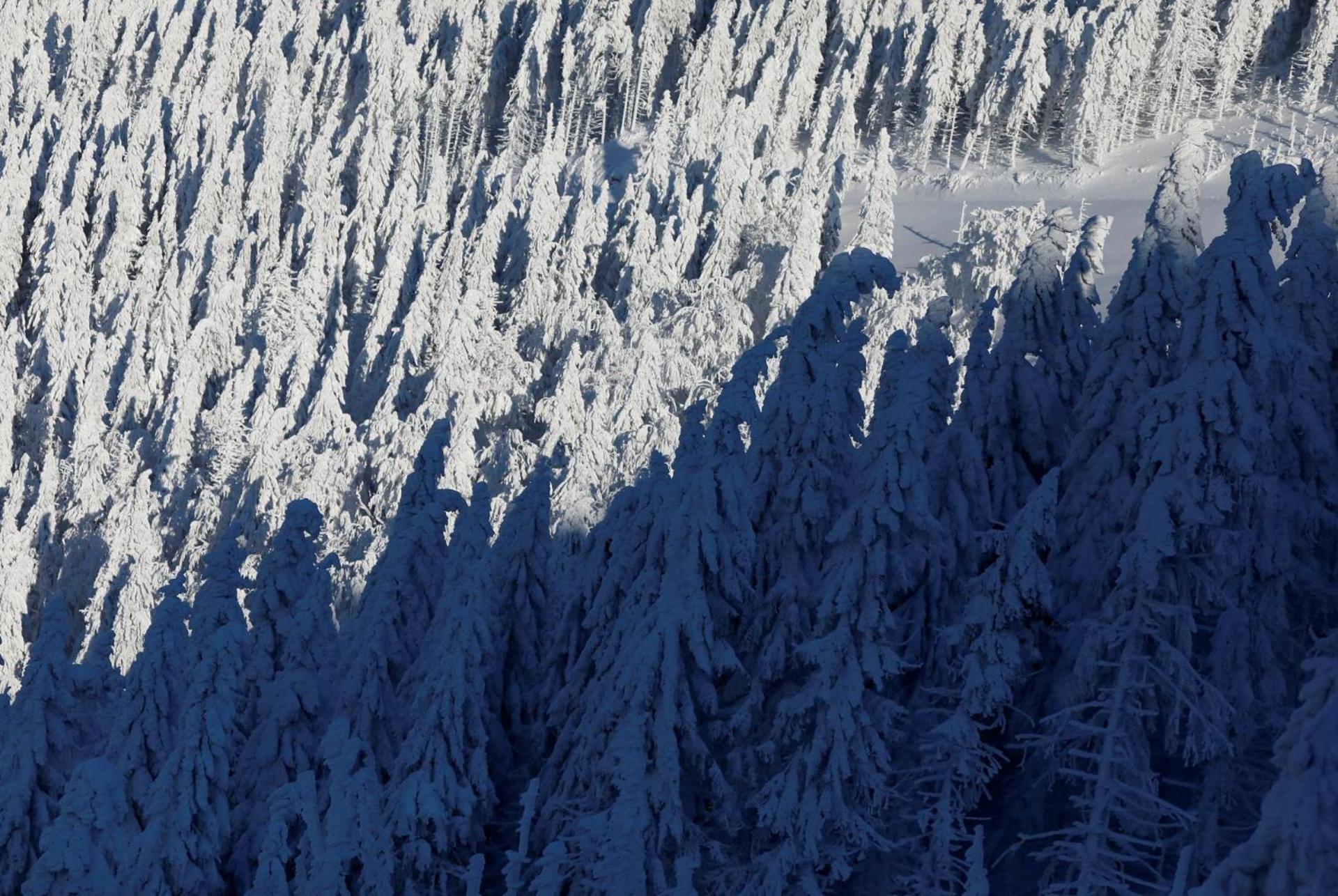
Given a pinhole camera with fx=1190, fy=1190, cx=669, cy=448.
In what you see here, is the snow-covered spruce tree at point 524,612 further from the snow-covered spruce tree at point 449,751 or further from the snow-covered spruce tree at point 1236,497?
the snow-covered spruce tree at point 1236,497

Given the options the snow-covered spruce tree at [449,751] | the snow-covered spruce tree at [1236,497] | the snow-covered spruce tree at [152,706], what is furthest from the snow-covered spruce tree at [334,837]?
the snow-covered spruce tree at [1236,497]

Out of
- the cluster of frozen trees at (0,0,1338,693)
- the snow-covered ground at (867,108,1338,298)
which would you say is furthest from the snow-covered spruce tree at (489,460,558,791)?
the snow-covered ground at (867,108,1338,298)

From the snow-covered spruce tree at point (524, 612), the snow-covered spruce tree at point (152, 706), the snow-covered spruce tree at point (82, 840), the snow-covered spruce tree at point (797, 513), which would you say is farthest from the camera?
the snow-covered spruce tree at point (524, 612)

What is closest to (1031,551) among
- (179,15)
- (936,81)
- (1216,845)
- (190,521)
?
(1216,845)

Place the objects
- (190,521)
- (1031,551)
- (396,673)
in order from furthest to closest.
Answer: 1. (190,521)
2. (396,673)
3. (1031,551)

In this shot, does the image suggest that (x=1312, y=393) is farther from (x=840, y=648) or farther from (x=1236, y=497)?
(x=840, y=648)

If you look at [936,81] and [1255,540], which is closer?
[1255,540]

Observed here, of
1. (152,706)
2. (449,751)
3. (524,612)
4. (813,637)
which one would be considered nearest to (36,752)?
(152,706)

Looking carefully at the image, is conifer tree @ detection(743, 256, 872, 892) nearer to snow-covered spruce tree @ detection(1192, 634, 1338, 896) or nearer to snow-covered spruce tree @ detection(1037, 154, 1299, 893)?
snow-covered spruce tree @ detection(1037, 154, 1299, 893)

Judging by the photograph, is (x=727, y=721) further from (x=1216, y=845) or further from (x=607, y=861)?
(x=1216, y=845)
